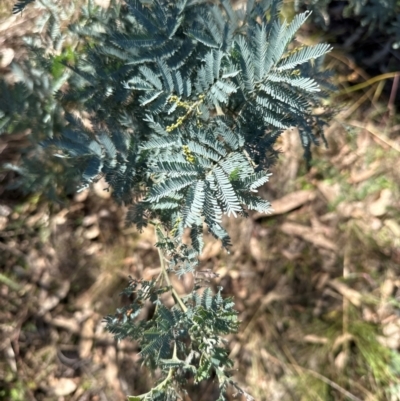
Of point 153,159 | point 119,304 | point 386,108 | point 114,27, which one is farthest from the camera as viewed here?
point 386,108

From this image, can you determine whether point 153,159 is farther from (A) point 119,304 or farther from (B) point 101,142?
(A) point 119,304

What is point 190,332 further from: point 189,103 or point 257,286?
point 257,286

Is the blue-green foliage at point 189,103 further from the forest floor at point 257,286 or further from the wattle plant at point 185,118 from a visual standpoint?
the forest floor at point 257,286

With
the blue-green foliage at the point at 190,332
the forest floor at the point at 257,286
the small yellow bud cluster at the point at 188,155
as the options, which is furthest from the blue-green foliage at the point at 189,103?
the forest floor at the point at 257,286

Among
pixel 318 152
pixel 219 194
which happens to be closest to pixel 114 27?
pixel 219 194

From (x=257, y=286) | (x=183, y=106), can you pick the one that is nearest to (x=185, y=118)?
(x=183, y=106)

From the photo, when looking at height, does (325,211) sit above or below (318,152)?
below
